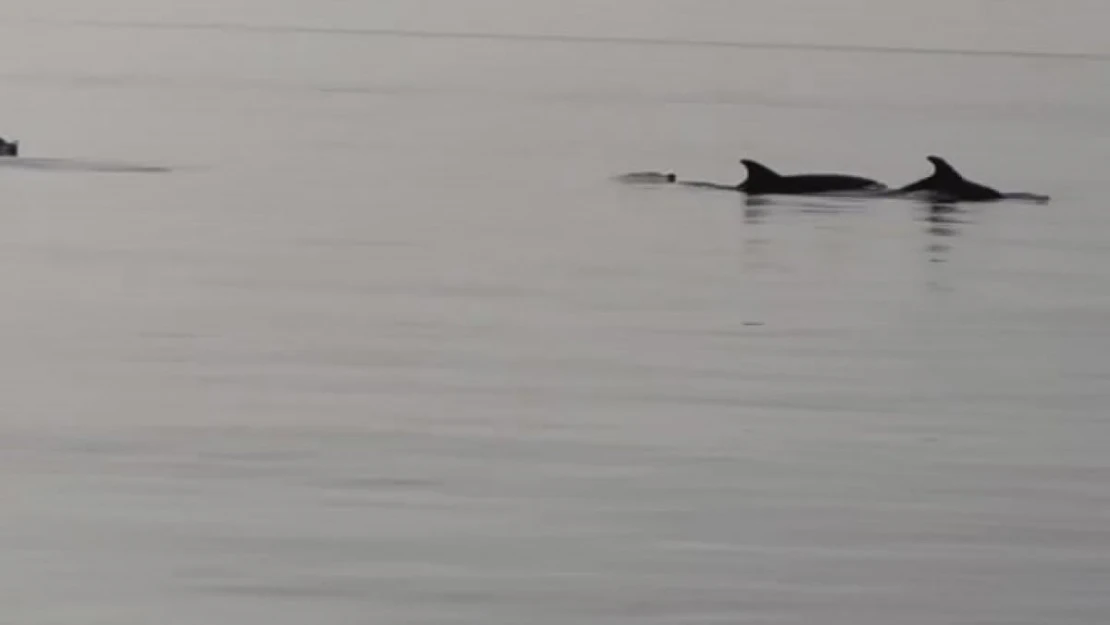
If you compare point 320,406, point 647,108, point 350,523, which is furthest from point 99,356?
point 647,108

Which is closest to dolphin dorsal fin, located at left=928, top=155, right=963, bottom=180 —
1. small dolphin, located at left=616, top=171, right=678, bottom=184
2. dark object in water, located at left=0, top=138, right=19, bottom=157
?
small dolphin, located at left=616, top=171, right=678, bottom=184

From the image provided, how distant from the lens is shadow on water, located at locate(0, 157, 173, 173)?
4534cm

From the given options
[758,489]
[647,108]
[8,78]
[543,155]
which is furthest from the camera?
[8,78]

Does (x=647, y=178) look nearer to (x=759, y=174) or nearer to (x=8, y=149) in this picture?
(x=759, y=174)

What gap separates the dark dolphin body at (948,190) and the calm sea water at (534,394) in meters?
0.79

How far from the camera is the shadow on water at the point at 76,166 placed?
45344mm

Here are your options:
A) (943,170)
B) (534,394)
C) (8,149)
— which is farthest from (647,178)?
(534,394)

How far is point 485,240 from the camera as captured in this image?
113ft

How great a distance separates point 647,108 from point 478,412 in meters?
57.4

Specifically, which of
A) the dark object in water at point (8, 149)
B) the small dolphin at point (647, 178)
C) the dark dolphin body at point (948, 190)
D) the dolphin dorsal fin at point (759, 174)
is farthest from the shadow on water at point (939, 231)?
the dark object in water at point (8, 149)

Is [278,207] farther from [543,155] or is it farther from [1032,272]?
[543,155]

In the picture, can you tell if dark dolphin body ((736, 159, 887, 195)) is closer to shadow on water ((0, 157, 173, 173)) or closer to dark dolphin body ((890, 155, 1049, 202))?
dark dolphin body ((890, 155, 1049, 202))

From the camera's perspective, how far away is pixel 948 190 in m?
41.2

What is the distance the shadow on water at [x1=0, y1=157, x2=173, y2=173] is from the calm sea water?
7.9 inches
